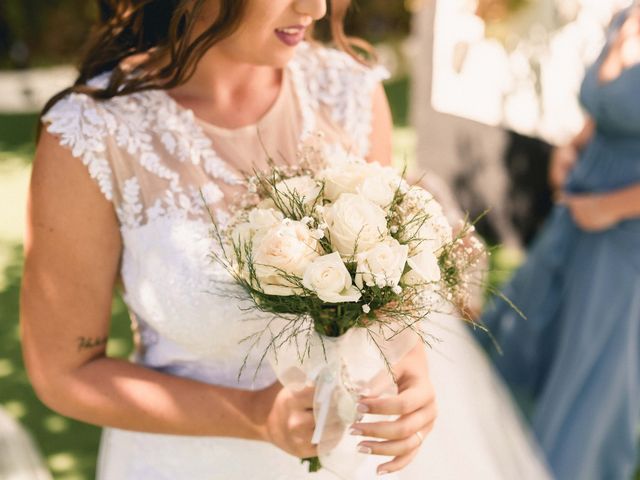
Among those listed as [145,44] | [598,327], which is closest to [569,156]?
[598,327]

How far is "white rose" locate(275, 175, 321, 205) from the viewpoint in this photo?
1529 mm

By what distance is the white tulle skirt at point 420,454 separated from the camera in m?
2.04

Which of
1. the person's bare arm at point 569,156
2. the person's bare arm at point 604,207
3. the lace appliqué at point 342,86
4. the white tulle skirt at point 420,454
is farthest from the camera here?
the person's bare arm at point 569,156

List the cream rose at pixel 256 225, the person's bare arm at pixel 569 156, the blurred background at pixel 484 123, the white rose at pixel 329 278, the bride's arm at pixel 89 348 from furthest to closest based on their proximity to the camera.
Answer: the blurred background at pixel 484 123 < the person's bare arm at pixel 569 156 < the bride's arm at pixel 89 348 < the cream rose at pixel 256 225 < the white rose at pixel 329 278

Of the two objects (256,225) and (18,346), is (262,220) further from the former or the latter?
(18,346)

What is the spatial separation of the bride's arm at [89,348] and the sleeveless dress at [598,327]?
2.34 metres

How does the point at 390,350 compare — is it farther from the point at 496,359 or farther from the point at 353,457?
the point at 496,359

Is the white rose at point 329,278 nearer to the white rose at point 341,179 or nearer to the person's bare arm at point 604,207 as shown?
the white rose at point 341,179

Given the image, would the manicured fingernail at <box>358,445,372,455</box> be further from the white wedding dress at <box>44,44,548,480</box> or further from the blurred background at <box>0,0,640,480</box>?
the blurred background at <box>0,0,640,480</box>

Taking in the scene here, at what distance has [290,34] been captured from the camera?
189cm

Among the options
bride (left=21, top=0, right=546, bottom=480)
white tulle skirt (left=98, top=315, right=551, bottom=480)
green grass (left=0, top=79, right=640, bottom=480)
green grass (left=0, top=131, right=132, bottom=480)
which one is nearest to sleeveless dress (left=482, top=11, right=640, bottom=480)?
green grass (left=0, top=79, right=640, bottom=480)

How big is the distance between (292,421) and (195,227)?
1.86 ft

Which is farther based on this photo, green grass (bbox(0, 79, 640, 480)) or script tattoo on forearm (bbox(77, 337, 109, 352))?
green grass (bbox(0, 79, 640, 480))

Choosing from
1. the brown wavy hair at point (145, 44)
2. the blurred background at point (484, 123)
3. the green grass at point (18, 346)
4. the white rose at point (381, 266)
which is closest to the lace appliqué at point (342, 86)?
the green grass at point (18, 346)
